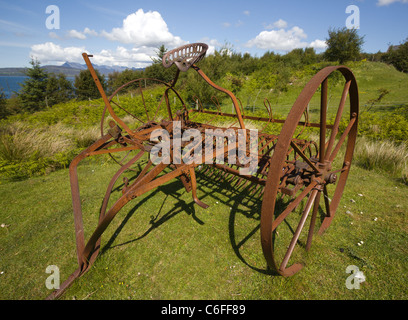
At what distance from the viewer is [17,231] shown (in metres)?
3.02

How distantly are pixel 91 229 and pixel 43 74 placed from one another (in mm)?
36097

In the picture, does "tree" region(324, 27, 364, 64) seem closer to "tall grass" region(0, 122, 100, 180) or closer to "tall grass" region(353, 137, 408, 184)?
"tall grass" region(353, 137, 408, 184)

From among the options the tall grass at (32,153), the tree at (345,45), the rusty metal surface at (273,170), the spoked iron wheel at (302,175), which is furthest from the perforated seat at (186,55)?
the tree at (345,45)

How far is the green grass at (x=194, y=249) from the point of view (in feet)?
7.09

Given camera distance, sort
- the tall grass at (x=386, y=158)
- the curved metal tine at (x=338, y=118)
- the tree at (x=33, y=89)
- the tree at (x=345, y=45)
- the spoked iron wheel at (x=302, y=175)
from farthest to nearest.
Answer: the tree at (x=33, y=89), the tree at (x=345, y=45), the tall grass at (x=386, y=158), the curved metal tine at (x=338, y=118), the spoked iron wheel at (x=302, y=175)

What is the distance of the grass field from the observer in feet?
7.11

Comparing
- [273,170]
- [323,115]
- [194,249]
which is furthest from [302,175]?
[194,249]

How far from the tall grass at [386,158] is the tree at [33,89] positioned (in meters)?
37.1

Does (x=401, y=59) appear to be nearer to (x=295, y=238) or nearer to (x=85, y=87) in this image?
(x=295, y=238)

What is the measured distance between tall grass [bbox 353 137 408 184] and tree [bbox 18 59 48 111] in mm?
37073

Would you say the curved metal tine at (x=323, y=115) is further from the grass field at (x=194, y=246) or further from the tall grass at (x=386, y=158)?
the tall grass at (x=386, y=158)

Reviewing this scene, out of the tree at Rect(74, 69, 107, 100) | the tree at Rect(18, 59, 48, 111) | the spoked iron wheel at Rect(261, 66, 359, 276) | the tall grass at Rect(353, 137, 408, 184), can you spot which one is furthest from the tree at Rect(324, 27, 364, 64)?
the tree at Rect(18, 59, 48, 111)

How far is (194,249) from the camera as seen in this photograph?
8.83ft

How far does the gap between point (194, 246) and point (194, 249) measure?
0.17 ft
